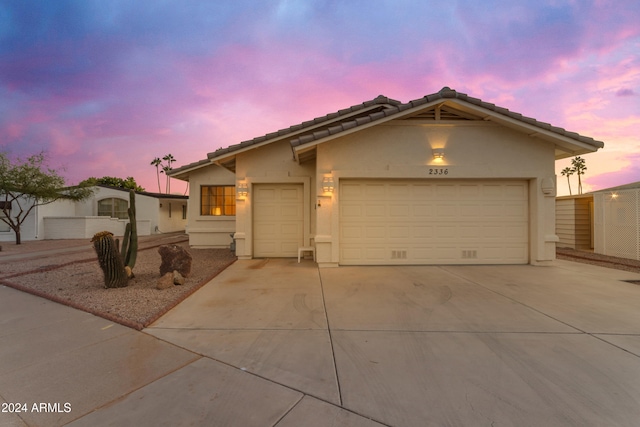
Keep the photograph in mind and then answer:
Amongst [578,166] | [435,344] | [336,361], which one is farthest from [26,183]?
[578,166]

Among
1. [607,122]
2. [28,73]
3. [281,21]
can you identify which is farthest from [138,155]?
[607,122]

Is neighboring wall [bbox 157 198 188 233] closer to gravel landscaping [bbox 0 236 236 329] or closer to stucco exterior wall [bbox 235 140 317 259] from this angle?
gravel landscaping [bbox 0 236 236 329]

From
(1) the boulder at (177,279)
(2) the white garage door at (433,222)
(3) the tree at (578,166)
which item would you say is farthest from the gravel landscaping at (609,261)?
(3) the tree at (578,166)

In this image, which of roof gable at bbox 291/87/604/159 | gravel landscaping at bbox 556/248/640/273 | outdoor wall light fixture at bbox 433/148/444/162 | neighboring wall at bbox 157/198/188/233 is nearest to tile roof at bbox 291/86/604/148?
roof gable at bbox 291/87/604/159

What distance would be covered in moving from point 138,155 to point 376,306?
19567 millimetres

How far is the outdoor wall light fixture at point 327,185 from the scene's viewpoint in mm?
6910

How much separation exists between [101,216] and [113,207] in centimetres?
157

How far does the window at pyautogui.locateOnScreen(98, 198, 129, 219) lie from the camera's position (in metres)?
19.3

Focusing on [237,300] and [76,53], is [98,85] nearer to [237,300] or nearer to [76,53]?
[76,53]

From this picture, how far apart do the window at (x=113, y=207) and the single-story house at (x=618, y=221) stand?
27183 mm

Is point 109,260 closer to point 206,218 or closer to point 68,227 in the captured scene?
point 206,218

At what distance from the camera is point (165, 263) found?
Result: 18.5 ft

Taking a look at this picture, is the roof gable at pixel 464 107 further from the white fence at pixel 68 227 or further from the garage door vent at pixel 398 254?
the white fence at pixel 68 227

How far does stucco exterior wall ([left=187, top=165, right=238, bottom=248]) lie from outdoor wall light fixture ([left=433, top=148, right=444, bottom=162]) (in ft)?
26.8
